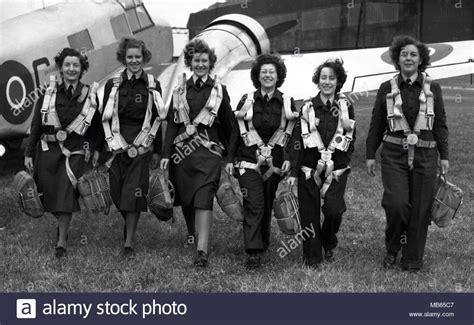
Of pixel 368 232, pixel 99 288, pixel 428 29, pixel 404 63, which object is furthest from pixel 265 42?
pixel 428 29

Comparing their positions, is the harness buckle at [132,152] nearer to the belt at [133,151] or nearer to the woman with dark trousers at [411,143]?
the belt at [133,151]

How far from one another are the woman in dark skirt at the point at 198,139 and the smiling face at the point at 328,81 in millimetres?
881

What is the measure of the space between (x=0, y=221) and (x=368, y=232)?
4.04 m

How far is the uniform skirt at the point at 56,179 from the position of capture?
4781 millimetres

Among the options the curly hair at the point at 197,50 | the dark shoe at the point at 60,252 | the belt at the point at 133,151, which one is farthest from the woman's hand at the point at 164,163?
the dark shoe at the point at 60,252

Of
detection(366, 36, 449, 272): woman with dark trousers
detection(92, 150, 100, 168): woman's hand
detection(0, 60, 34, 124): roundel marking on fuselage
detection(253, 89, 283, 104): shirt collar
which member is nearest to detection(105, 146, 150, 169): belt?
detection(92, 150, 100, 168): woman's hand

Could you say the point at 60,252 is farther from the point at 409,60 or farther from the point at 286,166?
the point at 409,60

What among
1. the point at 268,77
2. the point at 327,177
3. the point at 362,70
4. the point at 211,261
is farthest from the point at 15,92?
the point at 362,70

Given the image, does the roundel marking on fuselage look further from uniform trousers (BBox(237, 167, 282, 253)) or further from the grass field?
uniform trousers (BBox(237, 167, 282, 253))

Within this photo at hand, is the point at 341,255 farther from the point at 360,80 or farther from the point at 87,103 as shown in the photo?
the point at 360,80

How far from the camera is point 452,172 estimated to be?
8531mm

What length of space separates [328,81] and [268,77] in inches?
19.6

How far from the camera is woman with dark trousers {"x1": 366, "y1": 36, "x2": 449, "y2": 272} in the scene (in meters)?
4.20

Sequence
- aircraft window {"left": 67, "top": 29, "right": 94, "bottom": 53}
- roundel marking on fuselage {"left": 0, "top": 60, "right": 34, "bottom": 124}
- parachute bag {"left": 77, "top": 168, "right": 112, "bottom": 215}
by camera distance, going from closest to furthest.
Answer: parachute bag {"left": 77, "top": 168, "right": 112, "bottom": 215} → roundel marking on fuselage {"left": 0, "top": 60, "right": 34, "bottom": 124} → aircraft window {"left": 67, "top": 29, "right": 94, "bottom": 53}
